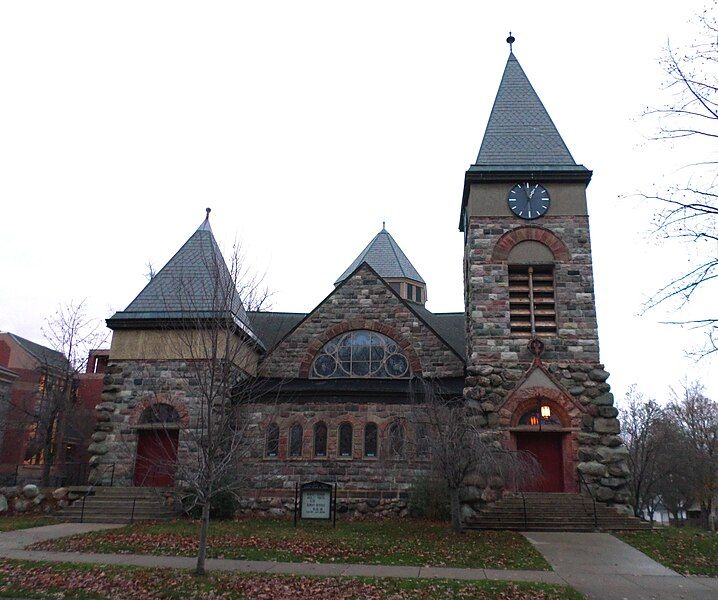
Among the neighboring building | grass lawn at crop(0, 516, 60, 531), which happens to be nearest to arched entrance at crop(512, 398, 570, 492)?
grass lawn at crop(0, 516, 60, 531)

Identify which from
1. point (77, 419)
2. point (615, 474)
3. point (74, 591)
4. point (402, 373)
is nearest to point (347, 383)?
point (402, 373)

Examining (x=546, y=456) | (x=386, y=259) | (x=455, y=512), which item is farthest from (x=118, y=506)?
(x=386, y=259)

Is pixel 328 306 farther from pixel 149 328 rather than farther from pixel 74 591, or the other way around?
pixel 74 591

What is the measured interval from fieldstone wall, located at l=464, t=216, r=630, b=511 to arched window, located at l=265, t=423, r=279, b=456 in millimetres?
6613

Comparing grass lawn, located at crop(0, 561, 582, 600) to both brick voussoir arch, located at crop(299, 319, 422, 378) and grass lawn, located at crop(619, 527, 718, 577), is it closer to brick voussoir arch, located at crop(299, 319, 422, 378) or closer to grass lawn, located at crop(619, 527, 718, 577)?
grass lawn, located at crop(619, 527, 718, 577)

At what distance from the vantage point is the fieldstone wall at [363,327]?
22516mm

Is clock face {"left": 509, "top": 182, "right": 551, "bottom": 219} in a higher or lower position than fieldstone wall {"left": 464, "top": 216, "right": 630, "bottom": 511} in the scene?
higher

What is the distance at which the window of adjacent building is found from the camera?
20172 millimetres

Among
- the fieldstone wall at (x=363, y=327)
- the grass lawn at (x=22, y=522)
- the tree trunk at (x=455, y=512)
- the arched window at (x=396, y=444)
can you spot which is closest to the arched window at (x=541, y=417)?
the fieldstone wall at (x=363, y=327)

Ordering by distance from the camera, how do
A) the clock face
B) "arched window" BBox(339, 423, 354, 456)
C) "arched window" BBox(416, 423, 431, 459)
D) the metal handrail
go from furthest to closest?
the clock face → "arched window" BBox(339, 423, 354, 456) → the metal handrail → "arched window" BBox(416, 423, 431, 459)

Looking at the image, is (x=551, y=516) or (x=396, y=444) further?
(x=396, y=444)

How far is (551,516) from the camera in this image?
1692 cm

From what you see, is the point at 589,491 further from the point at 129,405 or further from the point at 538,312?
the point at 129,405

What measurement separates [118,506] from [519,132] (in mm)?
18977
